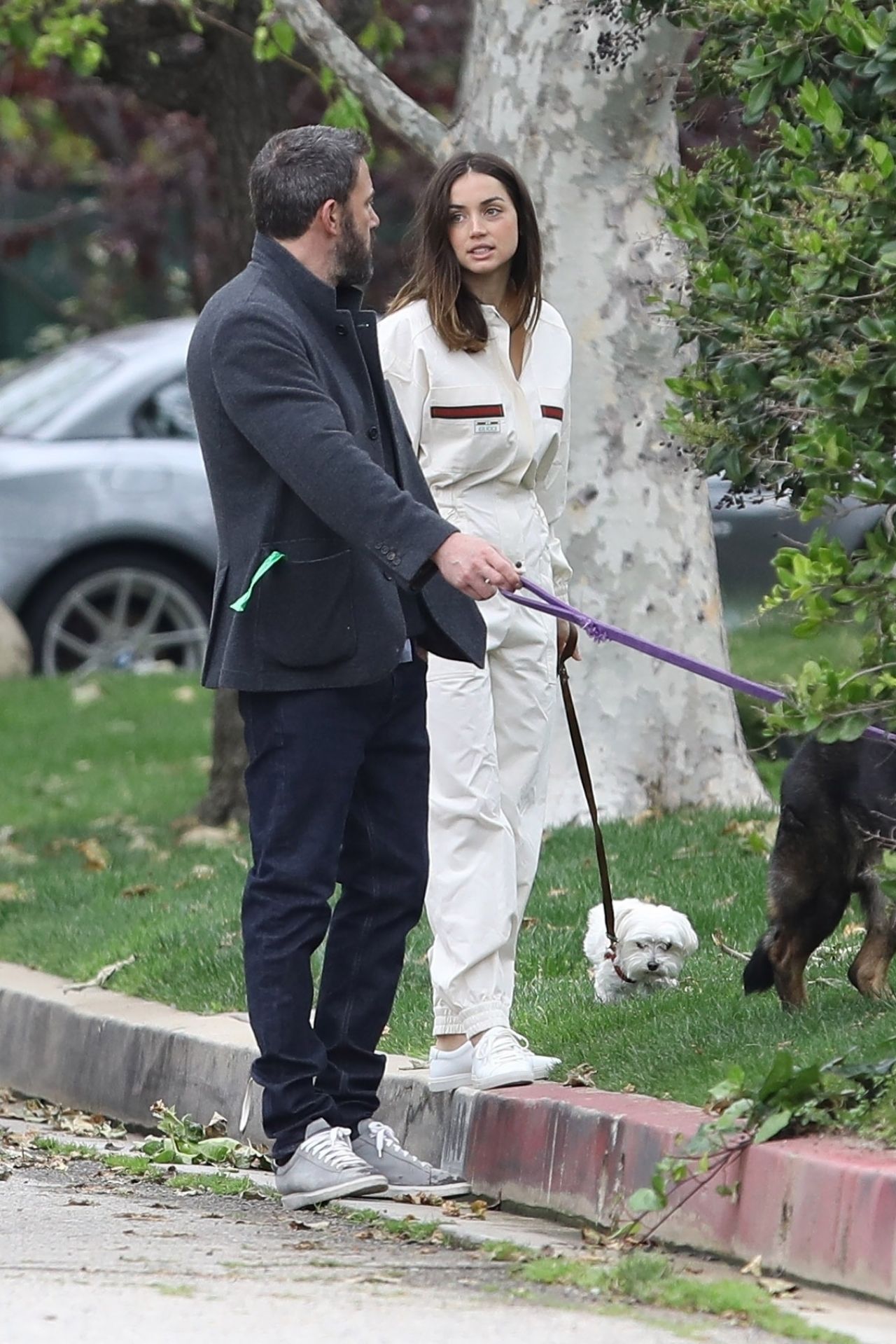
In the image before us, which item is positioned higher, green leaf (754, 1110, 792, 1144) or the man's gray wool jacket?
the man's gray wool jacket

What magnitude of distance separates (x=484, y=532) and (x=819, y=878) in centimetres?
119

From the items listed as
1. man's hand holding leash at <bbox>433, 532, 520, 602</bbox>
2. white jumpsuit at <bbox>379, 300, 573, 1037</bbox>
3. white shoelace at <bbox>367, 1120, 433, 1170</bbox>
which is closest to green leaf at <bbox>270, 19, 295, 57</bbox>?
white jumpsuit at <bbox>379, 300, 573, 1037</bbox>

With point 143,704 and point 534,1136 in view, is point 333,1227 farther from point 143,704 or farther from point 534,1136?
point 143,704

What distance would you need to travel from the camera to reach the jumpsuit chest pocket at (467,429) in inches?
214

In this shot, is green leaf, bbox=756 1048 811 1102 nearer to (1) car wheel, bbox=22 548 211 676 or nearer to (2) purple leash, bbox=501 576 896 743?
(2) purple leash, bbox=501 576 896 743

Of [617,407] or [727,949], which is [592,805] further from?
[617,407]

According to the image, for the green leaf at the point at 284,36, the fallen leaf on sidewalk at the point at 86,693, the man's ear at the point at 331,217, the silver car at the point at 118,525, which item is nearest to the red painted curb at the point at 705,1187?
the man's ear at the point at 331,217

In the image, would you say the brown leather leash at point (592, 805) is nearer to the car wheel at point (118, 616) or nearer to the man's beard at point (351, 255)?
the man's beard at point (351, 255)

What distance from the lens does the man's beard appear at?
16.4ft

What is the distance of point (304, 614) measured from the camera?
4.87 m

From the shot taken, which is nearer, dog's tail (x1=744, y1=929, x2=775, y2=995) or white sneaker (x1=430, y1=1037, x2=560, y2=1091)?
white sneaker (x1=430, y1=1037, x2=560, y2=1091)

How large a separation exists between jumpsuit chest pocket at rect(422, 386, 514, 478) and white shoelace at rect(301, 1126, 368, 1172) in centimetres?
151

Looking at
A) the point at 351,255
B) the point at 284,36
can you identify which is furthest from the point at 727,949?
the point at 284,36

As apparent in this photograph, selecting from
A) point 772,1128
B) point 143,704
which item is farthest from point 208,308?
point 143,704
